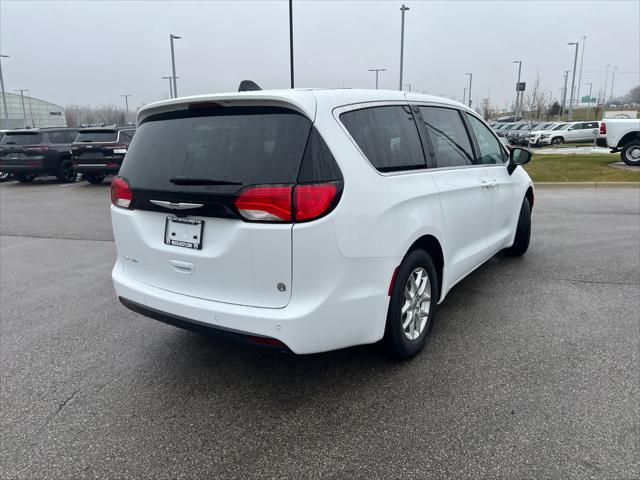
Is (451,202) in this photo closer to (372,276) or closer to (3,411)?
(372,276)

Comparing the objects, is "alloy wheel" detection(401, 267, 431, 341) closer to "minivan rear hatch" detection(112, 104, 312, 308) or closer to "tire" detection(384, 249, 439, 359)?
"tire" detection(384, 249, 439, 359)

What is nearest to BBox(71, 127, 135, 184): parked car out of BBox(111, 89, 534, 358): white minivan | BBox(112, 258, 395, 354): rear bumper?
BBox(111, 89, 534, 358): white minivan

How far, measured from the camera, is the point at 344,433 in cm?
269

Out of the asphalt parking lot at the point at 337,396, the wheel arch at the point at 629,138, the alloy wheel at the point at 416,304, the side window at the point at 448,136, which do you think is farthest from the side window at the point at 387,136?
the wheel arch at the point at 629,138

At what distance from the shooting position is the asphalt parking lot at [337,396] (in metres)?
2.47

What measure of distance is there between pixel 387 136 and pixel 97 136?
44.3ft

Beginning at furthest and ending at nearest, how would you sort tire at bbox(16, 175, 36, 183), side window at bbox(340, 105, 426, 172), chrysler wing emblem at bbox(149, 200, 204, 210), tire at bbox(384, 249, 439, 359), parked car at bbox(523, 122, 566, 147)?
parked car at bbox(523, 122, 566, 147), tire at bbox(16, 175, 36, 183), tire at bbox(384, 249, 439, 359), side window at bbox(340, 105, 426, 172), chrysler wing emblem at bbox(149, 200, 204, 210)

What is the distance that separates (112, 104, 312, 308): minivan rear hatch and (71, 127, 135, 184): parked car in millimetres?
12279

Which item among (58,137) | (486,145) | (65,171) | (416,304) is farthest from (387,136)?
(58,137)

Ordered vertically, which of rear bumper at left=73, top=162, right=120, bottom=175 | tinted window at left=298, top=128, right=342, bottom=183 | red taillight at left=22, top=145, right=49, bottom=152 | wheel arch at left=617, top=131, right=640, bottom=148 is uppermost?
tinted window at left=298, top=128, right=342, bottom=183

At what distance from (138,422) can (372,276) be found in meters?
1.54

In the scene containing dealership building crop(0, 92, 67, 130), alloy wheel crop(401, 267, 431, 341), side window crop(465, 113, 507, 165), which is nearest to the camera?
alloy wheel crop(401, 267, 431, 341)

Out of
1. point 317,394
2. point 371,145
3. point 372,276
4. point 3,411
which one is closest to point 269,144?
point 371,145

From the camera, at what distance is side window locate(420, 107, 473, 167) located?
3760mm
